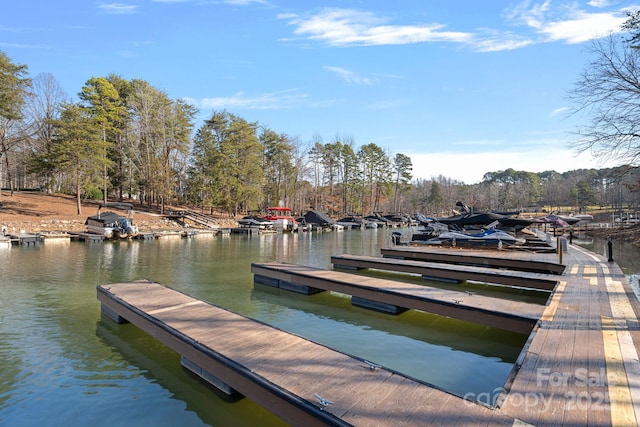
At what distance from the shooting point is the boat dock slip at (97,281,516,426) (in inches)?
112

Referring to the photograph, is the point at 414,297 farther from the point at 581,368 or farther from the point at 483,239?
the point at 483,239

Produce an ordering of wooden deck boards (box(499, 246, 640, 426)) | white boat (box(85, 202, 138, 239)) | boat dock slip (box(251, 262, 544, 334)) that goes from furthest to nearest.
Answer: white boat (box(85, 202, 138, 239))
boat dock slip (box(251, 262, 544, 334))
wooden deck boards (box(499, 246, 640, 426))

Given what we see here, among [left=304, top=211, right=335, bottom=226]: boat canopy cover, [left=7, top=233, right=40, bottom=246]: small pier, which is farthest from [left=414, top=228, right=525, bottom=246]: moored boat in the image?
[left=7, top=233, right=40, bottom=246]: small pier

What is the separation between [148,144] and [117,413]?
130ft

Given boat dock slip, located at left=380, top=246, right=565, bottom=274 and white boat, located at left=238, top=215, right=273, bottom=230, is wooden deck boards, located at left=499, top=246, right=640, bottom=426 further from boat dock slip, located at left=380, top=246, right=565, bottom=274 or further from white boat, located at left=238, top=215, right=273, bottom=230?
white boat, located at left=238, top=215, right=273, bottom=230

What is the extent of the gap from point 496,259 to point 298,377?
35.7ft

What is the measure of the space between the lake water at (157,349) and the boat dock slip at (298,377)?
461 mm

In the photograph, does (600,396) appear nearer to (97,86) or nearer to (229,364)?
(229,364)

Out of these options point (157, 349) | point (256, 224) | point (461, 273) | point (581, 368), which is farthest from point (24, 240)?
point (581, 368)

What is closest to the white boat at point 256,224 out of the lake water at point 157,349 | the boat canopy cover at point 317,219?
the boat canopy cover at point 317,219

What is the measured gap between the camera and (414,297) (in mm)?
7164

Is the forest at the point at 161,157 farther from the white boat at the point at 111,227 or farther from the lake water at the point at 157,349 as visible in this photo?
the lake water at the point at 157,349

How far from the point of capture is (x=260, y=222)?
3281 cm

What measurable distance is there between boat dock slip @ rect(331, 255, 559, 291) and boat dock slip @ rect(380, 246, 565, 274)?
3.37 ft
